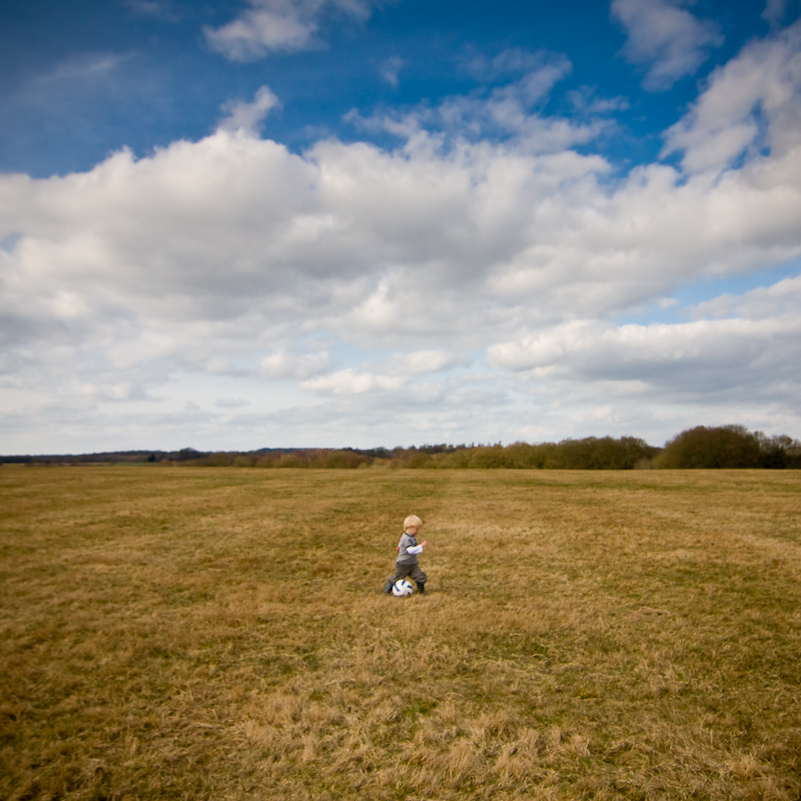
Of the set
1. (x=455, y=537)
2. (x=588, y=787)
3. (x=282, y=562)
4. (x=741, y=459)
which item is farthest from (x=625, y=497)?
(x=741, y=459)

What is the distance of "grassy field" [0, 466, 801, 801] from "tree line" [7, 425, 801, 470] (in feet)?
187

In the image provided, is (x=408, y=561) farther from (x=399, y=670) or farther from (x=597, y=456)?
(x=597, y=456)

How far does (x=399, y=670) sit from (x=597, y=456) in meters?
75.0

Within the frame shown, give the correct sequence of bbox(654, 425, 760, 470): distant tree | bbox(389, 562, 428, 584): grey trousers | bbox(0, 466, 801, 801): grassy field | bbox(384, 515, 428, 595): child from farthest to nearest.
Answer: bbox(654, 425, 760, 470): distant tree
bbox(389, 562, 428, 584): grey trousers
bbox(384, 515, 428, 595): child
bbox(0, 466, 801, 801): grassy field

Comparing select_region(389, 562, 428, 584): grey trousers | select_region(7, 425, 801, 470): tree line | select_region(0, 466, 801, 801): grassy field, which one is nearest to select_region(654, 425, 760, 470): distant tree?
select_region(7, 425, 801, 470): tree line

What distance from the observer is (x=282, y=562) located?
13.5m

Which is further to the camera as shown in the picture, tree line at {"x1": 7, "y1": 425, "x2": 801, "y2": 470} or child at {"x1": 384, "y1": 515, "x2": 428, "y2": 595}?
tree line at {"x1": 7, "y1": 425, "x2": 801, "y2": 470}

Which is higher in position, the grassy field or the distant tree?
the distant tree

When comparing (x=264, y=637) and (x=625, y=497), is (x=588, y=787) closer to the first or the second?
(x=264, y=637)

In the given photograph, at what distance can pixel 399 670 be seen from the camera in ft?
22.8

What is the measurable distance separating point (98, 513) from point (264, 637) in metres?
17.8

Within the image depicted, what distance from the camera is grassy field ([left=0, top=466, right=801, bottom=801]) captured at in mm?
4809

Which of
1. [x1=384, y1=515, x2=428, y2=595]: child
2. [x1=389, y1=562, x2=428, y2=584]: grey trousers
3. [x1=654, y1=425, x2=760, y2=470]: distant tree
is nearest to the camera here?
[x1=384, y1=515, x2=428, y2=595]: child

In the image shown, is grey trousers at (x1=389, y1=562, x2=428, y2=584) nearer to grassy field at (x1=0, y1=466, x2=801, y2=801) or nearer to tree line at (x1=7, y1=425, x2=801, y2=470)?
grassy field at (x1=0, y1=466, x2=801, y2=801)
